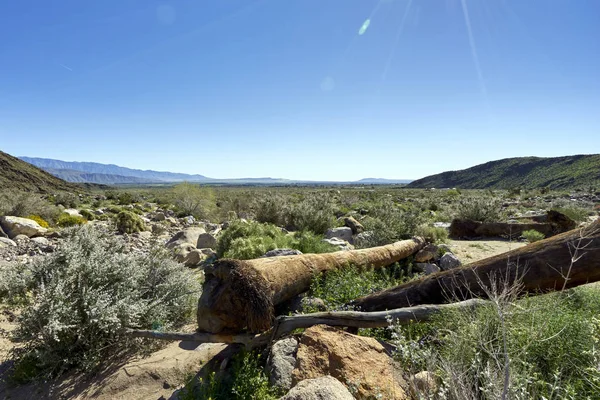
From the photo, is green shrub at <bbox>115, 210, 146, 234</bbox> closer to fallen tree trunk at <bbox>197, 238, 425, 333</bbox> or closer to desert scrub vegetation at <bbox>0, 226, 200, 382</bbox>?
desert scrub vegetation at <bbox>0, 226, 200, 382</bbox>

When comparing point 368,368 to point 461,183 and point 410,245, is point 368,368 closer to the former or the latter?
point 410,245

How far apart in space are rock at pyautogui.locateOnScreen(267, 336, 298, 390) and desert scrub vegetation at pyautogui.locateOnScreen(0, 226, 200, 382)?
6.86ft

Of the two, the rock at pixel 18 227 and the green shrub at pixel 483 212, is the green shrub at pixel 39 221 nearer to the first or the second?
the rock at pixel 18 227

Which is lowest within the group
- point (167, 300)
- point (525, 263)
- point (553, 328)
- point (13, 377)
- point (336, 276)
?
point (13, 377)

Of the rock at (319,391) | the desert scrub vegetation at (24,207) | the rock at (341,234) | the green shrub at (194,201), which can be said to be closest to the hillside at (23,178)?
the green shrub at (194,201)

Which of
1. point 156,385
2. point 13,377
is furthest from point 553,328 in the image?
point 13,377

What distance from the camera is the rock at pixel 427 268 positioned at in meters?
7.08

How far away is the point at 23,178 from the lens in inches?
1732

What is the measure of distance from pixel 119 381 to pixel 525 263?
5474mm

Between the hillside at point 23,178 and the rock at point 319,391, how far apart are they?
4945 cm

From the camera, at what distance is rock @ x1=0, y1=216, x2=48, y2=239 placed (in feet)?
39.1

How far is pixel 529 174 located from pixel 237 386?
3241 inches

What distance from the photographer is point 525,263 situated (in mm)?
4062

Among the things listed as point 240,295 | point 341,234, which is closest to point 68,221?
point 341,234
